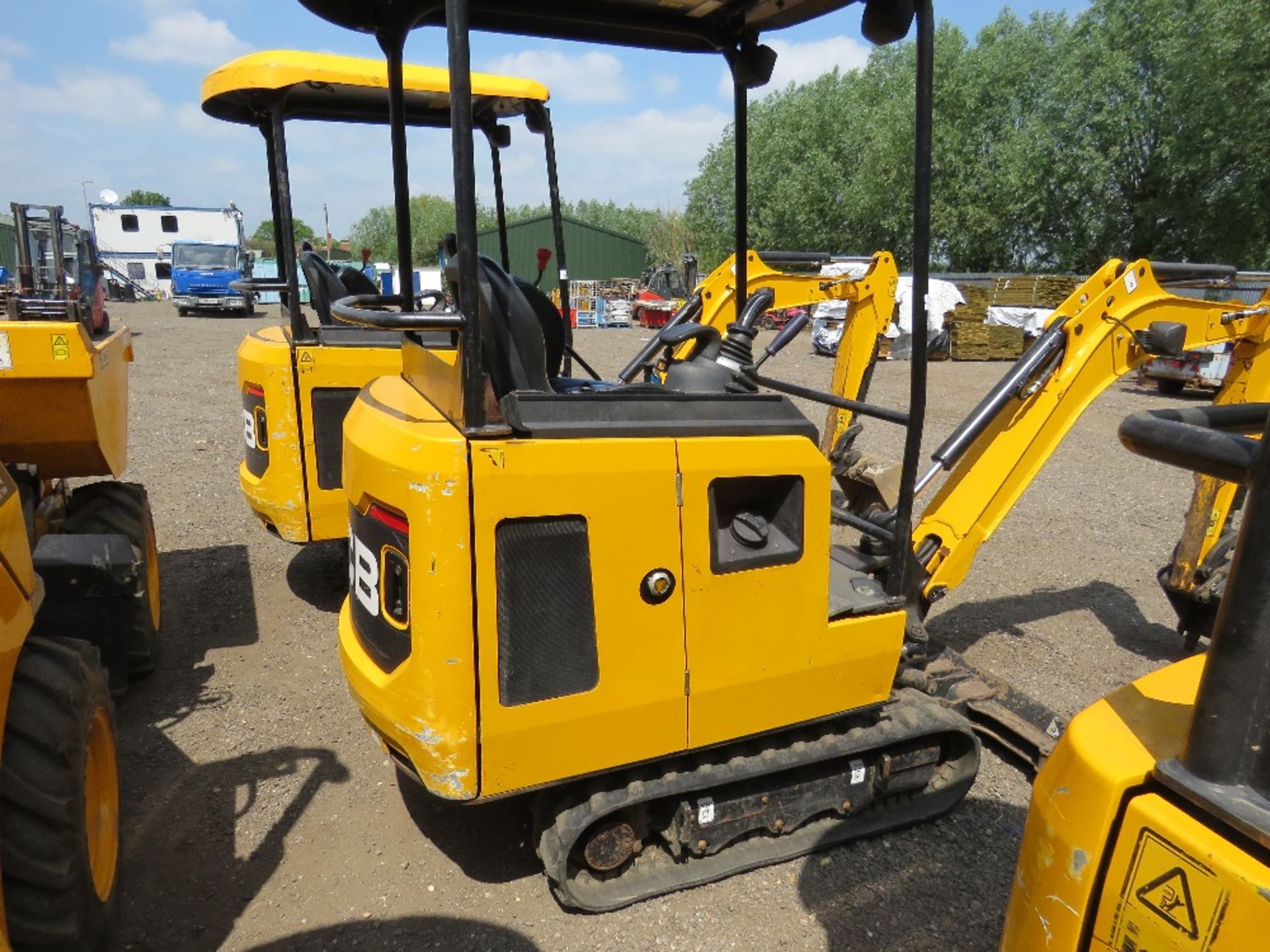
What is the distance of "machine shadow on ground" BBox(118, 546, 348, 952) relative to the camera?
270cm

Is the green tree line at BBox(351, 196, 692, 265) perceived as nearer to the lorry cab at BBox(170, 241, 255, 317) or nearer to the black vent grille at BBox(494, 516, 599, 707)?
the lorry cab at BBox(170, 241, 255, 317)

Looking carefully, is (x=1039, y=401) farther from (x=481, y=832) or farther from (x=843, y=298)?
(x=481, y=832)

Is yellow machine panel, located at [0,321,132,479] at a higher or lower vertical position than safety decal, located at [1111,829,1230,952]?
higher

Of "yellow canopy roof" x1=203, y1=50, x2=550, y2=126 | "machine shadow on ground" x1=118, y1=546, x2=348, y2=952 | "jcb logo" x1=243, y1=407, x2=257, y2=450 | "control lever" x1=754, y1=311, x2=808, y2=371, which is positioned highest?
"yellow canopy roof" x1=203, y1=50, x2=550, y2=126

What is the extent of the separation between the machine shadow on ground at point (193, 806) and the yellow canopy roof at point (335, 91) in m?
2.96

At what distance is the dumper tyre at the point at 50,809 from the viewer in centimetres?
210

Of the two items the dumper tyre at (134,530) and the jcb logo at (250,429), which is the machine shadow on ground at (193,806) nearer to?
the dumper tyre at (134,530)

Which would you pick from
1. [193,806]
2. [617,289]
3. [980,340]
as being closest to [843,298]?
[193,806]

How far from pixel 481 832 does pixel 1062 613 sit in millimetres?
3866

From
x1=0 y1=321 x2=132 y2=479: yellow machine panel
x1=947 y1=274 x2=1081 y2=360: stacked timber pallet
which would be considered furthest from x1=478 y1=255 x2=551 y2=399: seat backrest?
x1=947 y1=274 x2=1081 y2=360: stacked timber pallet

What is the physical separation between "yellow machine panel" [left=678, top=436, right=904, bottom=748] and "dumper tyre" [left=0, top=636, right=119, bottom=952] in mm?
1699

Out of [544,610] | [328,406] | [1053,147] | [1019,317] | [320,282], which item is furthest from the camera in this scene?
[1053,147]

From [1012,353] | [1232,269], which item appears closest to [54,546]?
[1232,269]

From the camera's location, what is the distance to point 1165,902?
1.03m
